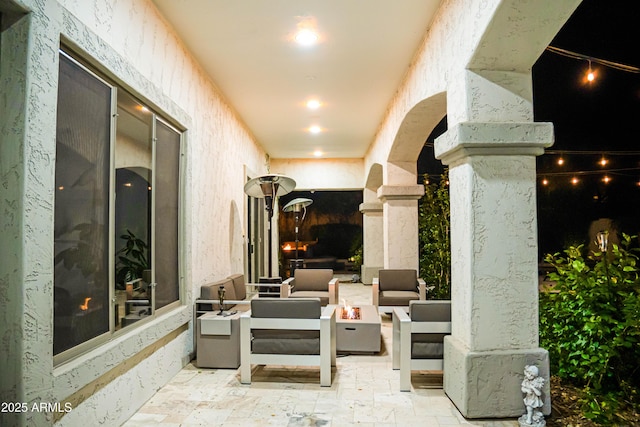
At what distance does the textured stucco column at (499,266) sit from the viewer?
10.0 ft

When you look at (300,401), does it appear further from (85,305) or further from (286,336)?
(85,305)

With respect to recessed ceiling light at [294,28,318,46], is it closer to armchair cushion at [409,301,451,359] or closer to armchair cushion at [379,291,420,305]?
armchair cushion at [409,301,451,359]

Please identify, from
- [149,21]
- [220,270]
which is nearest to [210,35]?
[149,21]

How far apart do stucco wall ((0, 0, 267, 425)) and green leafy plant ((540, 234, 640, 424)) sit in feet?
10.8

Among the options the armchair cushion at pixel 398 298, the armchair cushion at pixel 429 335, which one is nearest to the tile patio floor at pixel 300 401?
the armchair cushion at pixel 429 335

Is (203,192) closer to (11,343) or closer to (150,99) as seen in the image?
(150,99)

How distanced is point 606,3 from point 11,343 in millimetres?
6192

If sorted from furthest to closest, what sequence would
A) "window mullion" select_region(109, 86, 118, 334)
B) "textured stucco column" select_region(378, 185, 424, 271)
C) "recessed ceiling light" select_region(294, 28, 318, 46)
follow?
"textured stucco column" select_region(378, 185, 424, 271)
"recessed ceiling light" select_region(294, 28, 318, 46)
"window mullion" select_region(109, 86, 118, 334)

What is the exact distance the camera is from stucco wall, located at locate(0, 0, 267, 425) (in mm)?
2055

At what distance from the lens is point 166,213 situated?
4113 millimetres

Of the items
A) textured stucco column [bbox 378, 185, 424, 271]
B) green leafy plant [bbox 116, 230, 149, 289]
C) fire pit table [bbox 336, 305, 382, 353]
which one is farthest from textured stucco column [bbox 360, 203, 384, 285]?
green leafy plant [bbox 116, 230, 149, 289]

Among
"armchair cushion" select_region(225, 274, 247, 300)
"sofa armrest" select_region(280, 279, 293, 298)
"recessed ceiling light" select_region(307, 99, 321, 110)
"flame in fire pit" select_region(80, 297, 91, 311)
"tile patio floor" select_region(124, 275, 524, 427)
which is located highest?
"recessed ceiling light" select_region(307, 99, 321, 110)

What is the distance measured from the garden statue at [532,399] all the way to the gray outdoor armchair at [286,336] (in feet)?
5.25

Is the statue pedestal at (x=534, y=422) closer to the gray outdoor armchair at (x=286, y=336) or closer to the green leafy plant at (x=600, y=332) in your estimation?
the green leafy plant at (x=600, y=332)
